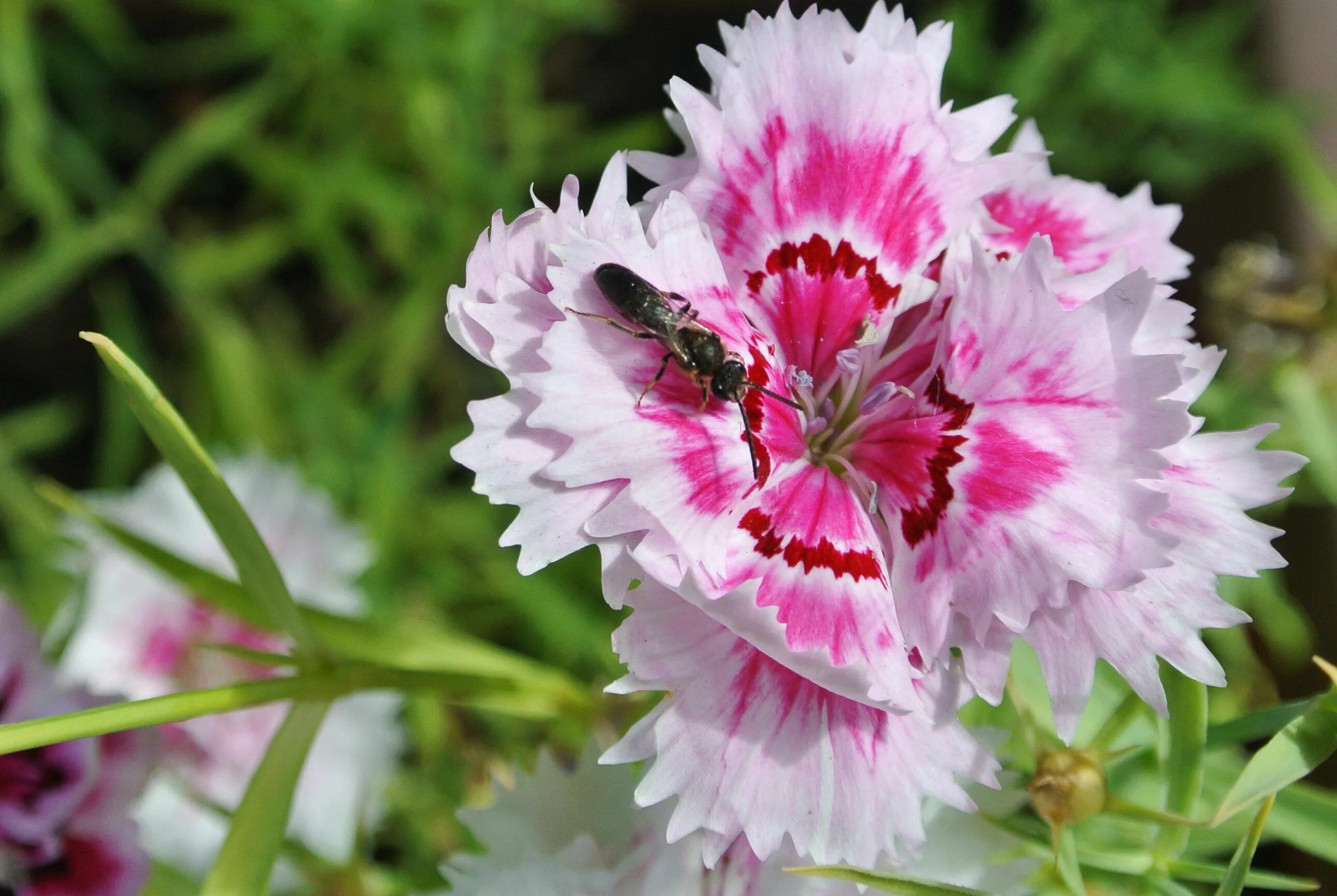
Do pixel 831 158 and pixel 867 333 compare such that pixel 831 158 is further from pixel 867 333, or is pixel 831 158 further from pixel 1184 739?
pixel 1184 739

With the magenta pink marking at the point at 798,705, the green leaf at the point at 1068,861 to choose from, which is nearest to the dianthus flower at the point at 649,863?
the green leaf at the point at 1068,861

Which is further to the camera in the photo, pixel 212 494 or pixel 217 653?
pixel 217 653

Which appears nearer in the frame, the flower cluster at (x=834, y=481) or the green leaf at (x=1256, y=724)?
the flower cluster at (x=834, y=481)

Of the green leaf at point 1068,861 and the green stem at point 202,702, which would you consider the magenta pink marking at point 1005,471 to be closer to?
the green leaf at point 1068,861

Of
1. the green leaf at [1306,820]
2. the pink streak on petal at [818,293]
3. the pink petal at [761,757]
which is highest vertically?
the pink streak on petal at [818,293]

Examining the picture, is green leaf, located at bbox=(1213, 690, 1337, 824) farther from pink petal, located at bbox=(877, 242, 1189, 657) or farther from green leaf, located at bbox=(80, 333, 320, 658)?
green leaf, located at bbox=(80, 333, 320, 658)

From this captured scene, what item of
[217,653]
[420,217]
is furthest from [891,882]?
[420,217]
